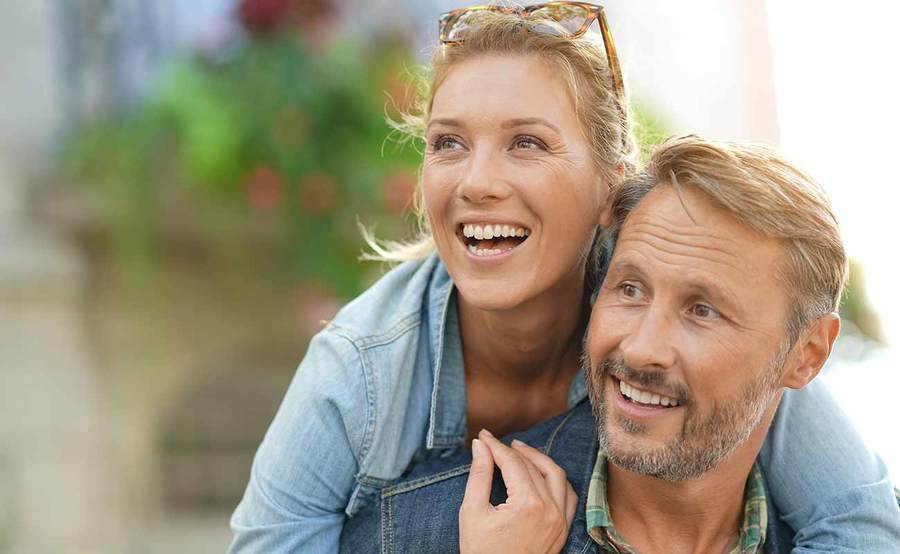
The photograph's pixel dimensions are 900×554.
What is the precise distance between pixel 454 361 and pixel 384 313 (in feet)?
0.67

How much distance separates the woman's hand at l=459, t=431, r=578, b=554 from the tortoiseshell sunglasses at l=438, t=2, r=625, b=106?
2.93 ft

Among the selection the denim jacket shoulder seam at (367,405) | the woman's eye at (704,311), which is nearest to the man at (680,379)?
the woman's eye at (704,311)

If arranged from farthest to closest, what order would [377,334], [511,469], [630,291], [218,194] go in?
1. [218,194]
2. [377,334]
3. [511,469]
4. [630,291]

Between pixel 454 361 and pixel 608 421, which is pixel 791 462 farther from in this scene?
pixel 454 361

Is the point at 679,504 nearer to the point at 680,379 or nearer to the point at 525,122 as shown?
the point at 680,379

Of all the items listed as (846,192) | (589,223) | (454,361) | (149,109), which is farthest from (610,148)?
(149,109)

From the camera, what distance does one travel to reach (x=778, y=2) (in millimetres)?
5684

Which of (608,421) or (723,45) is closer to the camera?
(608,421)

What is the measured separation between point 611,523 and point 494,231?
0.67 m

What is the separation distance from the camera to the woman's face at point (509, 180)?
2.72m

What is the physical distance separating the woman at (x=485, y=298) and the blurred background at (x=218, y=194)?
1.89 m

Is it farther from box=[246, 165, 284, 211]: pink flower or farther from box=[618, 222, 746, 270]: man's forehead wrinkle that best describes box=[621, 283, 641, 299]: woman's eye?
box=[246, 165, 284, 211]: pink flower

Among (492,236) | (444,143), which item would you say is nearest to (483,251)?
(492,236)

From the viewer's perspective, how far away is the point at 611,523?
2666 mm
